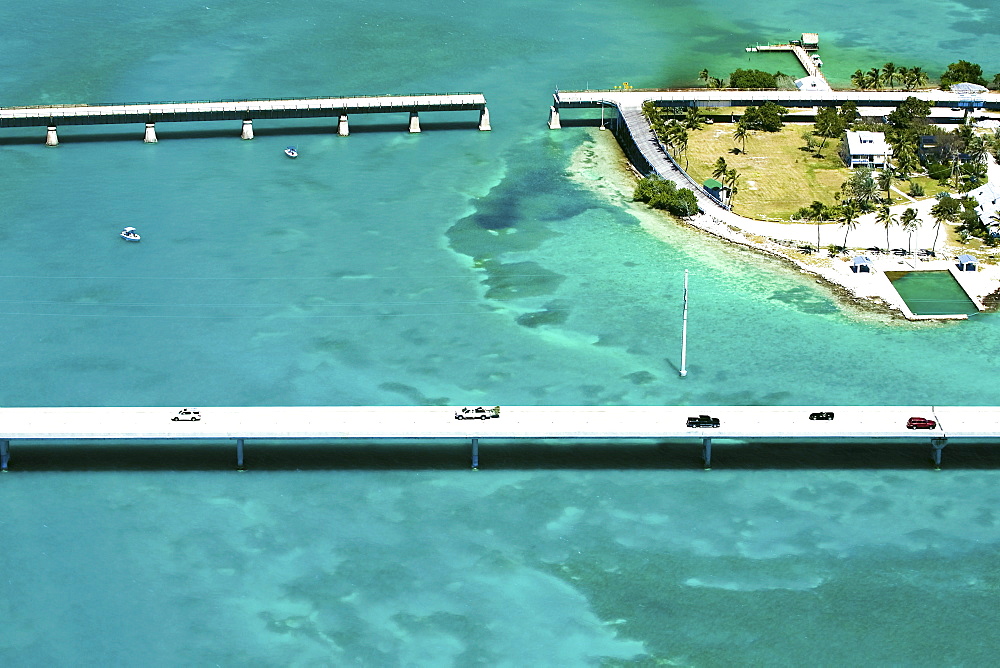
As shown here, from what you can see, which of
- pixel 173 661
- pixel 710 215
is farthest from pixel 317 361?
pixel 710 215

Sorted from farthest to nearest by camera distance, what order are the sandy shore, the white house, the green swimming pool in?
the white house → the sandy shore → the green swimming pool

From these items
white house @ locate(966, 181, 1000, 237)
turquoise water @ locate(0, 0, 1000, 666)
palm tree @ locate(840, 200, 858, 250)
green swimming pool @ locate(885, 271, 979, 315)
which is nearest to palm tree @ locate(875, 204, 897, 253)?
palm tree @ locate(840, 200, 858, 250)

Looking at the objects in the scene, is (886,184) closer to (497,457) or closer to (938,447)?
(938,447)

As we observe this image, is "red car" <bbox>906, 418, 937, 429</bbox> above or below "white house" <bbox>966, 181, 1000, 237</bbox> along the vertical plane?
below

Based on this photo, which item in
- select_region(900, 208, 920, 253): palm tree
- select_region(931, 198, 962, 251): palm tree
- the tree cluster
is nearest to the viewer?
select_region(900, 208, 920, 253): palm tree

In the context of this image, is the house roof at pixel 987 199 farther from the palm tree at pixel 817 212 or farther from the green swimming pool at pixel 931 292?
the palm tree at pixel 817 212

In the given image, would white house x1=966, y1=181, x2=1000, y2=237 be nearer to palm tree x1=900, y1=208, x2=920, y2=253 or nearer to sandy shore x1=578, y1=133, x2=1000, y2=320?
sandy shore x1=578, y1=133, x2=1000, y2=320

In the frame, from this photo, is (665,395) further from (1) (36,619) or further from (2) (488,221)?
(1) (36,619)
